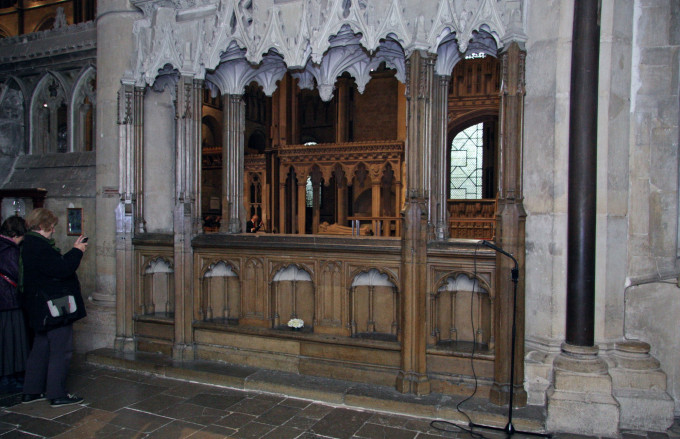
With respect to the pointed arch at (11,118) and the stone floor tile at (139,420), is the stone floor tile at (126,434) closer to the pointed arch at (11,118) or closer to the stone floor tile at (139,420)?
the stone floor tile at (139,420)

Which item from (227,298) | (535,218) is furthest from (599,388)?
(227,298)

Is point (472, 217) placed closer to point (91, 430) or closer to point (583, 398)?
point (583, 398)

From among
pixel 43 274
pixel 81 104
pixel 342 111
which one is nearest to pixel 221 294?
pixel 43 274

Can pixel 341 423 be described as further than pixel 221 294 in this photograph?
No

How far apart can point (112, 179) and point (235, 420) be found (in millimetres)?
3725

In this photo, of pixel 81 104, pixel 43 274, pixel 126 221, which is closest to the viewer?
pixel 43 274

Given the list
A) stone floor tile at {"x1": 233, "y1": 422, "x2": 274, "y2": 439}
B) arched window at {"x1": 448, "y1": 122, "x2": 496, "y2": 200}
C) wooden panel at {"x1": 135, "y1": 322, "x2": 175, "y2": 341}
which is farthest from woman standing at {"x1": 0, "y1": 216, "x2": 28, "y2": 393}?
arched window at {"x1": 448, "y1": 122, "x2": 496, "y2": 200}

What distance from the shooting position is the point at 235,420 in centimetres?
434

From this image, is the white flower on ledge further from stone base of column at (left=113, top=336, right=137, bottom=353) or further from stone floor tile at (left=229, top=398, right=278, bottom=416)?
stone base of column at (left=113, top=336, right=137, bottom=353)

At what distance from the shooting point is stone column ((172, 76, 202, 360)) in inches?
230

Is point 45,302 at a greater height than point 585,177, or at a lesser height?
lesser

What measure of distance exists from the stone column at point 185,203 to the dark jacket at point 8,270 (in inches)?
62.5

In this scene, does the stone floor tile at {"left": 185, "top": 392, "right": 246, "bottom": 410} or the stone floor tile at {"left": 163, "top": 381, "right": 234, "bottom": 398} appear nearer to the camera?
the stone floor tile at {"left": 185, "top": 392, "right": 246, "bottom": 410}

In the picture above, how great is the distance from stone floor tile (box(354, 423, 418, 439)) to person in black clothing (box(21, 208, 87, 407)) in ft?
9.26
